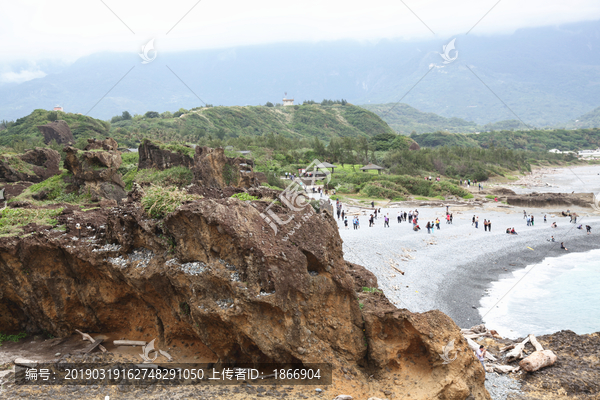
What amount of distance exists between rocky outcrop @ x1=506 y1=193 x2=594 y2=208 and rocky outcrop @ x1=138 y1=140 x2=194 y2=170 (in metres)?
40.7

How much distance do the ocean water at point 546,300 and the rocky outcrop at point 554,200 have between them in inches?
764

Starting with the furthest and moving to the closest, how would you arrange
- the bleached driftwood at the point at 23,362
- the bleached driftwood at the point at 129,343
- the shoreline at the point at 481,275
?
the shoreline at the point at 481,275 < the bleached driftwood at the point at 129,343 < the bleached driftwood at the point at 23,362

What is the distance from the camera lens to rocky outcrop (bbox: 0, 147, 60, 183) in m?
28.0

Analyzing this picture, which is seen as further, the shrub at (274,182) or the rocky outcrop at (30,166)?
the shrub at (274,182)

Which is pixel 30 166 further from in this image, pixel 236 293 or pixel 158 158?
pixel 236 293

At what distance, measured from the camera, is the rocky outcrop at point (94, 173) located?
21.1 meters

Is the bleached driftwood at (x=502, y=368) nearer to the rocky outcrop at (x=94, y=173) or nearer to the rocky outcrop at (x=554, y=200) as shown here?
the rocky outcrop at (x=94, y=173)

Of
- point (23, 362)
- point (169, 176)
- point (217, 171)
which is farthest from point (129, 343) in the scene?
point (169, 176)

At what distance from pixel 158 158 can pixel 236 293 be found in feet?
63.9

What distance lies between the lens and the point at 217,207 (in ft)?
26.4

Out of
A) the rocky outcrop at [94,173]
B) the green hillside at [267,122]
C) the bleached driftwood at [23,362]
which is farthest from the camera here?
the green hillside at [267,122]

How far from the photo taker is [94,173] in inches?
834

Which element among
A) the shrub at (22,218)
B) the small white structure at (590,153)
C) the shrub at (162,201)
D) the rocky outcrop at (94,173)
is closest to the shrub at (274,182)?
the rocky outcrop at (94,173)

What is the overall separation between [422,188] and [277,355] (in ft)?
164
